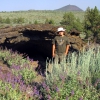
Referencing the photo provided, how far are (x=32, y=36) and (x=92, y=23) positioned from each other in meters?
13.1

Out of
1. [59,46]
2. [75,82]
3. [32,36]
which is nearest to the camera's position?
[75,82]

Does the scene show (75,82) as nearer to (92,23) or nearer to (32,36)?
(32,36)

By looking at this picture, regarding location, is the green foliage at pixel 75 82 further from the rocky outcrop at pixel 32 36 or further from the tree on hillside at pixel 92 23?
the tree on hillside at pixel 92 23

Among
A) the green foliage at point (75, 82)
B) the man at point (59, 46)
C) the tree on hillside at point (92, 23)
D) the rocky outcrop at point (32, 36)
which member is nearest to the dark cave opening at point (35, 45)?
the rocky outcrop at point (32, 36)

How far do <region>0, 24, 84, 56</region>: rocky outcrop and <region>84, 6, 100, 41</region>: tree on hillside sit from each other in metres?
11.5

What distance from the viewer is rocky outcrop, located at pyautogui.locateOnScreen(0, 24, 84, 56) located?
11125mm

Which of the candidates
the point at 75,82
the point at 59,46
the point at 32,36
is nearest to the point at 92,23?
→ the point at 32,36

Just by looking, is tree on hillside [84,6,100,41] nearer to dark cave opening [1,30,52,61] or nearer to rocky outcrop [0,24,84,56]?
dark cave opening [1,30,52,61]

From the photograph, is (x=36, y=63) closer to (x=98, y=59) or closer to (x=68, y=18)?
(x=98, y=59)

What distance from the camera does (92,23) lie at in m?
24.0

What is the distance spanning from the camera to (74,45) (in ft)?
37.4

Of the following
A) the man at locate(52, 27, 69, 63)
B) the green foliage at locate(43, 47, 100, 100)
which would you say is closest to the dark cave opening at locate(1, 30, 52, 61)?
the man at locate(52, 27, 69, 63)

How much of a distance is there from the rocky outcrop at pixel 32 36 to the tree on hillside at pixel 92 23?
452 inches

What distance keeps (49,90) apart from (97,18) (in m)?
18.9
